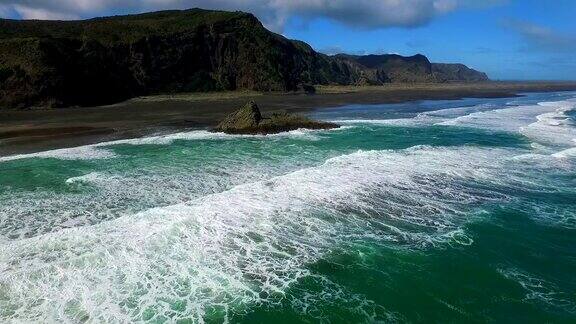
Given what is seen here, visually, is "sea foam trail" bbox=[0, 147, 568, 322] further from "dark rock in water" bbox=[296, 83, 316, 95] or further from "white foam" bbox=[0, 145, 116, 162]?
"dark rock in water" bbox=[296, 83, 316, 95]

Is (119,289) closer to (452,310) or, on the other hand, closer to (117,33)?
(452,310)

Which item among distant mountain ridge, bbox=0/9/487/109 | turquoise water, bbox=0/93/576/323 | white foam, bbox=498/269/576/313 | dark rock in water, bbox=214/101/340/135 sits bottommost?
white foam, bbox=498/269/576/313

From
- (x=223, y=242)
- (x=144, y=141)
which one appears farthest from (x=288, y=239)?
(x=144, y=141)

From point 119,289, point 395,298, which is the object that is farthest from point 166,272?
point 395,298

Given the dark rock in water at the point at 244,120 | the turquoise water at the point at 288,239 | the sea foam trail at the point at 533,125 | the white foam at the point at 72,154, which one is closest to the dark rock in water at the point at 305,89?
the sea foam trail at the point at 533,125

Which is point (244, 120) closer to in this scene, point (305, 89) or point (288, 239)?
point (288, 239)

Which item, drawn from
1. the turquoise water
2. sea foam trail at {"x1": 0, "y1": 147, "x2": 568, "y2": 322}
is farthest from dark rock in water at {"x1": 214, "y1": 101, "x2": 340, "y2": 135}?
sea foam trail at {"x1": 0, "y1": 147, "x2": 568, "y2": 322}
